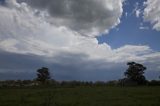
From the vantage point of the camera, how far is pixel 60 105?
3028cm

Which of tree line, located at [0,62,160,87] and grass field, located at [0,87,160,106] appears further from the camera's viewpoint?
tree line, located at [0,62,160,87]

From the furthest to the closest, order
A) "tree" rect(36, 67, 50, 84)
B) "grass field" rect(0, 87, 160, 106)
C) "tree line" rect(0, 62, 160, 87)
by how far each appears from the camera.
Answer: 1. "tree" rect(36, 67, 50, 84)
2. "tree line" rect(0, 62, 160, 87)
3. "grass field" rect(0, 87, 160, 106)

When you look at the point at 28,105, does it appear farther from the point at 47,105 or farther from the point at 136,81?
the point at 136,81

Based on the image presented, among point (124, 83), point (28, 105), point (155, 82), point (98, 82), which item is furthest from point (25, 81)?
point (28, 105)

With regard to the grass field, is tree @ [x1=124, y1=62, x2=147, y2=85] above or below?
above

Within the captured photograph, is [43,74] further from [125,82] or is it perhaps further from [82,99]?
[82,99]

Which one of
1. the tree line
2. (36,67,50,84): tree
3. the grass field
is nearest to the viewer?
the grass field

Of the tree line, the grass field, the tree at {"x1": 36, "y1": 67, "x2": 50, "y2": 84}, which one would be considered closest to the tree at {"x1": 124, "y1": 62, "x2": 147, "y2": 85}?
the tree line

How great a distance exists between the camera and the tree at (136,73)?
9453 cm

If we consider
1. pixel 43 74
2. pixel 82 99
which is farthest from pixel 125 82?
pixel 82 99

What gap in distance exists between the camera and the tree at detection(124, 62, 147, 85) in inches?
3721

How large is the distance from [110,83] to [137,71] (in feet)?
37.4

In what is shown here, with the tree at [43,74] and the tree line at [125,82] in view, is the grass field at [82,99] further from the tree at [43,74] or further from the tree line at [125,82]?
the tree at [43,74]

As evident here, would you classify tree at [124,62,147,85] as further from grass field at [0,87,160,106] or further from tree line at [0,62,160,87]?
grass field at [0,87,160,106]
